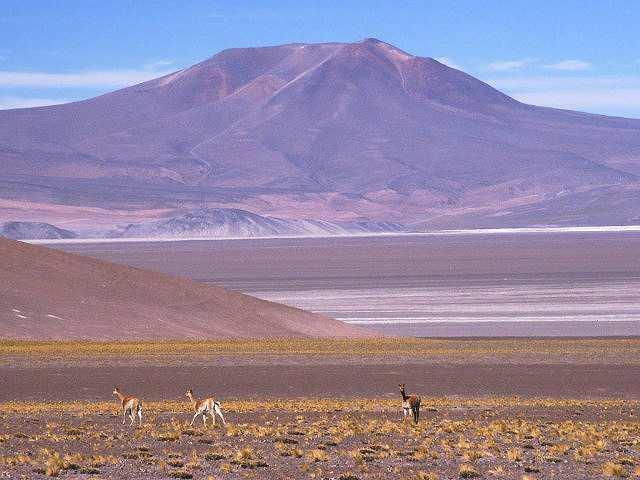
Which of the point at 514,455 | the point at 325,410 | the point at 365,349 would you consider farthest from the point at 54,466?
the point at 365,349


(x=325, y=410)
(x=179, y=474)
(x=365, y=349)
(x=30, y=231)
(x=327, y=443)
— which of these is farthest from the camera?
(x=30, y=231)

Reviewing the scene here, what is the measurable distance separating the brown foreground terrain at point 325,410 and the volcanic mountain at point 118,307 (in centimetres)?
320

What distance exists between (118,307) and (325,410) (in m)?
20.2

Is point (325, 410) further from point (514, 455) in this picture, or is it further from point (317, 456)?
point (514, 455)

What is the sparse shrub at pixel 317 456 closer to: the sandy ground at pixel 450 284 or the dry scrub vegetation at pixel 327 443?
the dry scrub vegetation at pixel 327 443

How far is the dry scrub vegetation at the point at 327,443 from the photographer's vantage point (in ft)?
38.7

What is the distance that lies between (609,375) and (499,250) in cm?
8941

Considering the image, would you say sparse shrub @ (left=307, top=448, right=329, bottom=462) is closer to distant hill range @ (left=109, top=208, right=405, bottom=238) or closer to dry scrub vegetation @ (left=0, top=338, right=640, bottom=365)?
dry scrub vegetation @ (left=0, top=338, right=640, bottom=365)

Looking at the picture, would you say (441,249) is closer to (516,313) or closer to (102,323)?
(516,313)

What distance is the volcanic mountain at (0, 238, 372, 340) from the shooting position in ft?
111

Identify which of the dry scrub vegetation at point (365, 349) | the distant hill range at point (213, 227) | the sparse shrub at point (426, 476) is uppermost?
the distant hill range at point (213, 227)

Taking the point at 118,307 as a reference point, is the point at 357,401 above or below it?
below

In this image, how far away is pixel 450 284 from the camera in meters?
64.3

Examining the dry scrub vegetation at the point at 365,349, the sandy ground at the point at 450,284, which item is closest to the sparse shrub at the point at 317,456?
the dry scrub vegetation at the point at 365,349
